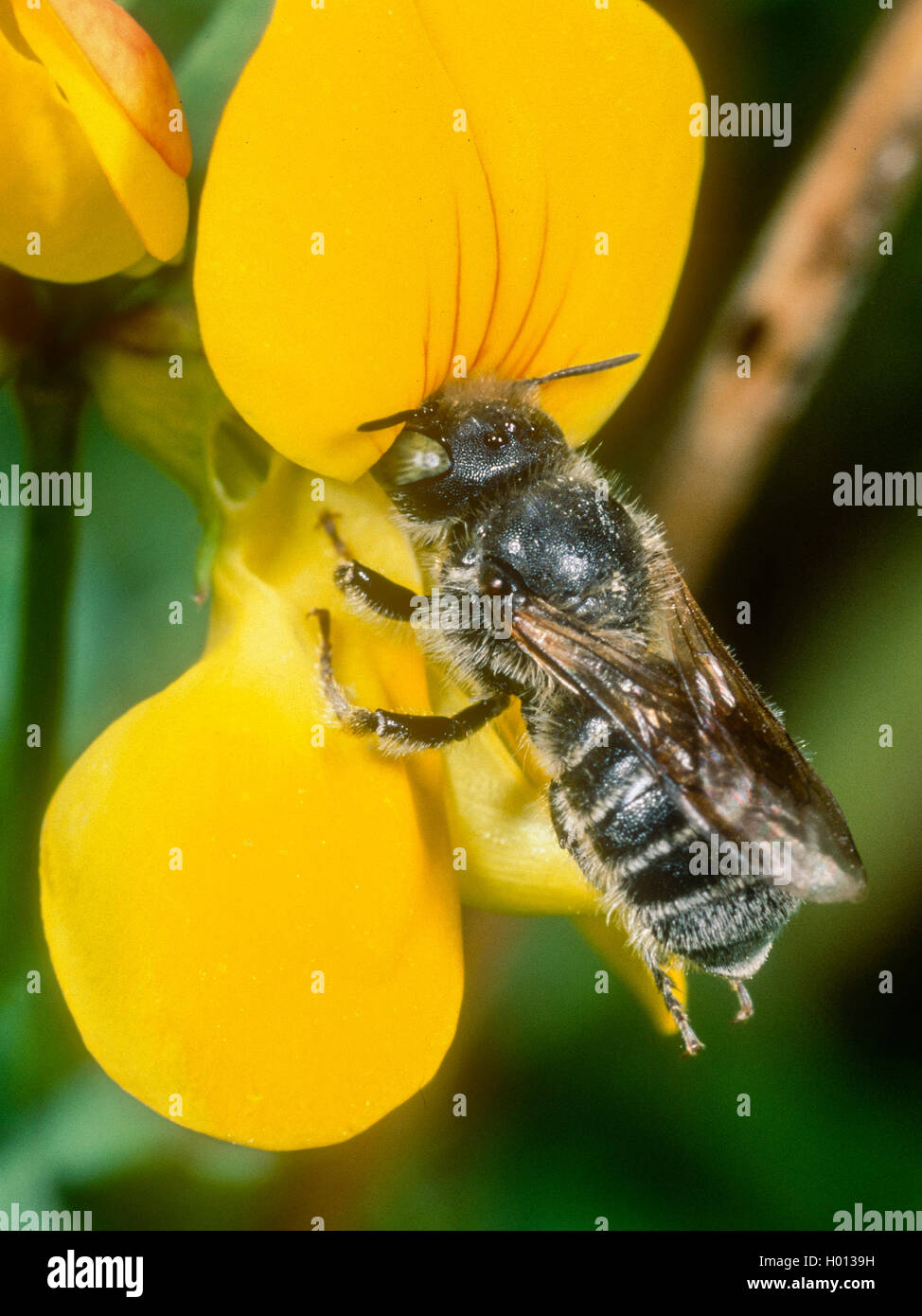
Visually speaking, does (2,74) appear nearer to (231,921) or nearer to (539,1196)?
(231,921)

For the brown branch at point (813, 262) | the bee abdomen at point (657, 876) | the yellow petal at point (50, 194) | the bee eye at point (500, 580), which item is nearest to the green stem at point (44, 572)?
the yellow petal at point (50, 194)

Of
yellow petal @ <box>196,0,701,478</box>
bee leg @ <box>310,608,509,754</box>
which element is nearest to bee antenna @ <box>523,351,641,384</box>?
yellow petal @ <box>196,0,701,478</box>

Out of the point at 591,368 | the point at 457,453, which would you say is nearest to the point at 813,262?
the point at 591,368

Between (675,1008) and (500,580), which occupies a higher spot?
(500,580)

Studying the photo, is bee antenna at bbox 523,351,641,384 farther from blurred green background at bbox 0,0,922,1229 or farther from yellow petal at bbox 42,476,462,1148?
blurred green background at bbox 0,0,922,1229

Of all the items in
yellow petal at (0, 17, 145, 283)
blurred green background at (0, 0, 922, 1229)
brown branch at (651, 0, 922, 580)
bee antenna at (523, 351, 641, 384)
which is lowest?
blurred green background at (0, 0, 922, 1229)

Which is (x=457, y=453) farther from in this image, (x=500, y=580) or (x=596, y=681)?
(x=596, y=681)

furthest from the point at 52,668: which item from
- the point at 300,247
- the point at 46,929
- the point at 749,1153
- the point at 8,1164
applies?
the point at 749,1153

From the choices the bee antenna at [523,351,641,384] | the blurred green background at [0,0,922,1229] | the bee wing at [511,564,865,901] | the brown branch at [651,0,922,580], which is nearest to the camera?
the bee wing at [511,564,865,901]
